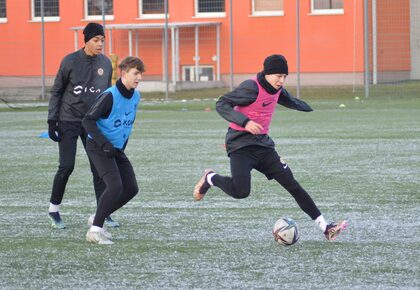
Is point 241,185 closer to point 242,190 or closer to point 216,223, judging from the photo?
point 242,190

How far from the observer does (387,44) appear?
37219 millimetres

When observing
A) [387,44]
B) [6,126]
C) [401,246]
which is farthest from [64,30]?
[401,246]

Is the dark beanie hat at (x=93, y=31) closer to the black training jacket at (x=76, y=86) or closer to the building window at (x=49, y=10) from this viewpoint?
the black training jacket at (x=76, y=86)

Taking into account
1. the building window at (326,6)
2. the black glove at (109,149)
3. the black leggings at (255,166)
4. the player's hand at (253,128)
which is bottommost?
the black leggings at (255,166)

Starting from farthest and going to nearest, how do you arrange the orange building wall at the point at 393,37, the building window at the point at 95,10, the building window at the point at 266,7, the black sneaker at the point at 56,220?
the building window at the point at 95,10
the building window at the point at 266,7
the orange building wall at the point at 393,37
the black sneaker at the point at 56,220

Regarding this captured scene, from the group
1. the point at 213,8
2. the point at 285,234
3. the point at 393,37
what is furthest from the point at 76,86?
the point at 213,8

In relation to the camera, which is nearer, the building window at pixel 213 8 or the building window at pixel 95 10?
the building window at pixel 213 8

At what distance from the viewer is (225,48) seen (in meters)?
43.1

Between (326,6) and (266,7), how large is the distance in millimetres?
2422

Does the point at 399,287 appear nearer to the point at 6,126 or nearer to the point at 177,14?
the point at 6,126

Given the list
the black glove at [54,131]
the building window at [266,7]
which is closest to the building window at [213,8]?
the building window at [266,7]

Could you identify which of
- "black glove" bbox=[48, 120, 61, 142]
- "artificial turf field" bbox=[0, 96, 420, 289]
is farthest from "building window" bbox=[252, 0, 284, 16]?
"black glove" bbox=[48, 120, 61, 142]

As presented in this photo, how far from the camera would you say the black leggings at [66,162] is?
10.2 metres

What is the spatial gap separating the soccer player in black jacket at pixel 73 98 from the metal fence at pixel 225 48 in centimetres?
2309
